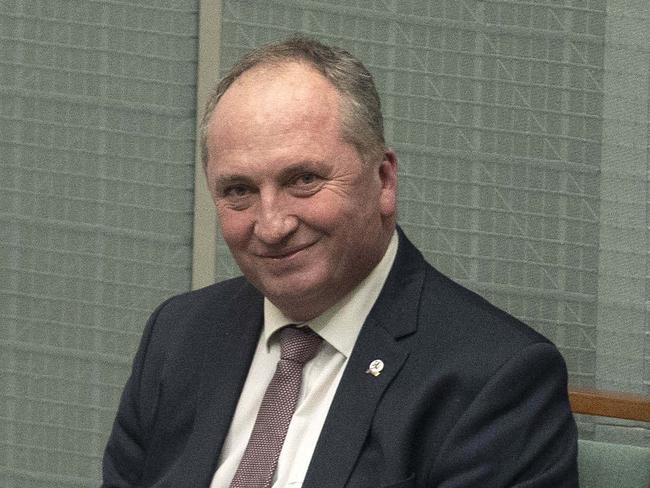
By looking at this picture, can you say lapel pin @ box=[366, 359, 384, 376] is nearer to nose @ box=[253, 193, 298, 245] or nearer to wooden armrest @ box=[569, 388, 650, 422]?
nose @ box=[253, 193, 298, 245]

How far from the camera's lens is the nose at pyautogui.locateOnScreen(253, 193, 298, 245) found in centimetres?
216

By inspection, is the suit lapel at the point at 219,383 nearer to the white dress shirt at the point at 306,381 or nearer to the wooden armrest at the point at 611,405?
the white dress shirt at the point at 306,381

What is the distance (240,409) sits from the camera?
2363 millimetres

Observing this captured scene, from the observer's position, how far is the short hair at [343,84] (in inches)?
86.5

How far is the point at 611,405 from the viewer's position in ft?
8.50

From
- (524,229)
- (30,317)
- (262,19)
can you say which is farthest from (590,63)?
(30,317)

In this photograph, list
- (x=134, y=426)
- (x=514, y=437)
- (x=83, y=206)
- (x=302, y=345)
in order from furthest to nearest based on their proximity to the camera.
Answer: (x=83, y=206), (x=134, y=426), (x=302, y=345), (x=514, y=437)

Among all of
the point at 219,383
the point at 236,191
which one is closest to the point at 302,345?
the point at 219,383

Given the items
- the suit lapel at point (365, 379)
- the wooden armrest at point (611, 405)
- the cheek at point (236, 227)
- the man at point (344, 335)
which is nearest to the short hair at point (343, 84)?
the man at point (344, 335)

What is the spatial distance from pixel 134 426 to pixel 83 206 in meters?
1.27

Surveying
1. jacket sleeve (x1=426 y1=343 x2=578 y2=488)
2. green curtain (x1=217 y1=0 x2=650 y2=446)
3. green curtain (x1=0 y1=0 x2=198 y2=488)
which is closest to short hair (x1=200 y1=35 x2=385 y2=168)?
jacket sleeve (x1=426 y1=343 x2=578 y2=488)

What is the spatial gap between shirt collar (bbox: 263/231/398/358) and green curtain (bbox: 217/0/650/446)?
1.08m

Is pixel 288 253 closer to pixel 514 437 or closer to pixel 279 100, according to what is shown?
pixel 279 100

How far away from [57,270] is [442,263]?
3.37ft
